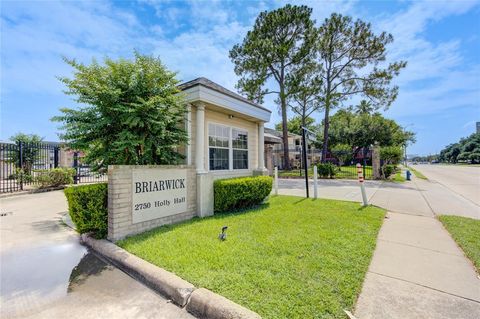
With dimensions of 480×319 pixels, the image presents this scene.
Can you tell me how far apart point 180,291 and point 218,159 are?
4.77 meters

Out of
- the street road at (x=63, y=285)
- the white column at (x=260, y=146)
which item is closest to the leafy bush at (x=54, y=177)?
the street road at (x=63, y=285)

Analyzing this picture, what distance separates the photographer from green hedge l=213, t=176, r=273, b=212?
6.14 meters

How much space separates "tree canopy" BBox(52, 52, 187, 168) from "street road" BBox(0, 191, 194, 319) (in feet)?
6.70

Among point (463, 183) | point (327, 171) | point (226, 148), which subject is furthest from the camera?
point (327, 171)

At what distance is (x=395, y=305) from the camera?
7.71 feet

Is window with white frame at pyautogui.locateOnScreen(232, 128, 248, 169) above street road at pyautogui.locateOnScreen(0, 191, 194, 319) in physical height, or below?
above

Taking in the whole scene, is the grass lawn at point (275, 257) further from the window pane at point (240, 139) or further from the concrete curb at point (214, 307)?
the window pane at point (240, 139)

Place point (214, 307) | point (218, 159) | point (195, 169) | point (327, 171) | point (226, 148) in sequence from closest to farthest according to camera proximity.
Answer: point (214, 307) → point (195, 169) → point (218, 159) → point (226, 148) → point (327, 171)

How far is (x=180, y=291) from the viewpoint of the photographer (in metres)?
2.51

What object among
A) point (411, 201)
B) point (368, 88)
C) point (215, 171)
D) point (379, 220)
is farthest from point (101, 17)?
point (368, 88)

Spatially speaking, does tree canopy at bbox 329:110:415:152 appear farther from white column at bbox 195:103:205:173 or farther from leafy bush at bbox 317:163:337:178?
white column at bbox 195:103:205:173

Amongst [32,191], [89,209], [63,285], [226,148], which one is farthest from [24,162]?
[63,285]

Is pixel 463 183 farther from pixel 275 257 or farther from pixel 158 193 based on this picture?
pixel 158 193

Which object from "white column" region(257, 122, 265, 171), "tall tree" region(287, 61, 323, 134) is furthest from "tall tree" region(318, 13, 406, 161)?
"white column" region(257, 122, 265, 171)
